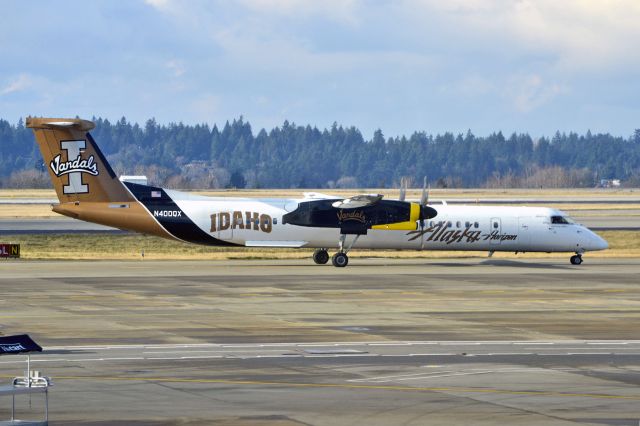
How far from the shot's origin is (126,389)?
21.4 m

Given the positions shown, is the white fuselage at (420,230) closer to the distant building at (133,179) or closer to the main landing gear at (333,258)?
the main landing gear at (333,258)

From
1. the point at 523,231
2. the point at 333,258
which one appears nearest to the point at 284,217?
the point at 333,258

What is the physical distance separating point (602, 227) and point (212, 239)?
144 ft

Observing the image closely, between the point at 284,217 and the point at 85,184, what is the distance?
30.0ft

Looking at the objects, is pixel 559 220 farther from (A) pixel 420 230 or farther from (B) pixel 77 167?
(B) pixel 77 167

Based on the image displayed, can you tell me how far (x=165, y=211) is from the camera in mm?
51906

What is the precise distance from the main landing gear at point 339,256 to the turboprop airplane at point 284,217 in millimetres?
47

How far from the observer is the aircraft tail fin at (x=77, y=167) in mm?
51375

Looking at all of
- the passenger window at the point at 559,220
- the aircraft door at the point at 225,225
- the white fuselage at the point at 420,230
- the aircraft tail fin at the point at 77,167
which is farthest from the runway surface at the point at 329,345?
the passenger window at the point at 559,220

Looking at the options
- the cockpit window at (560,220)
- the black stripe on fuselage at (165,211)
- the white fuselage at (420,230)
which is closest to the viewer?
the black stripe on fuselage at (165,211)

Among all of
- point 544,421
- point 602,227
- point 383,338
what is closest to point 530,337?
point 383,338

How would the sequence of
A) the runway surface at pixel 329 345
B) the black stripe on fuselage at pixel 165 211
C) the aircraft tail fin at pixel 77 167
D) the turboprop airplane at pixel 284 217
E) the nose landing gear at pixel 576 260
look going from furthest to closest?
the nose landing gear at pixel 576 260, the black stripe on fuselage at pixel 165 211, the turboprop airplane at pixel 284 217, the aircraft tail fin at pixel 77 167, the runway surface at pixel 329 345

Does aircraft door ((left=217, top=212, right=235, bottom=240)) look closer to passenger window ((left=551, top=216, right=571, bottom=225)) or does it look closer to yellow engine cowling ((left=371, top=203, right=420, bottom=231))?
yellow engine cowling ((left=371, top=203, right=420, bottom=231))

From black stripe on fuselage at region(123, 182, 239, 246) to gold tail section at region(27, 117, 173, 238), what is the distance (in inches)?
13.0
